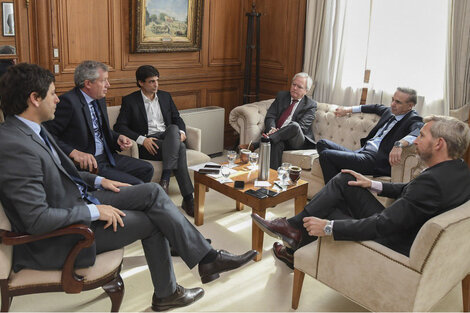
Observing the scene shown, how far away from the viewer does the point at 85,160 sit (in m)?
3.54

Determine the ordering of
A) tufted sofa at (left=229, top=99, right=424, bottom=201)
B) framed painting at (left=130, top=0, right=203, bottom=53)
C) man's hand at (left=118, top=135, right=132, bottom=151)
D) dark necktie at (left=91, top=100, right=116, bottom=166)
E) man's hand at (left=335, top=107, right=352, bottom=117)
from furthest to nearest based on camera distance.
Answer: framed painting at (left=130, top=0, right=203, bottom=53) < man's hand at (left=335, top=107, right=352, bottom=117) < tufted sofa at (left=229, top=99, right=424, bottom=201) < man's hand at (left=118, top=135, right=132, bottom=151) < dark necktie at (left=91, top=100, right=116, bottom=166)

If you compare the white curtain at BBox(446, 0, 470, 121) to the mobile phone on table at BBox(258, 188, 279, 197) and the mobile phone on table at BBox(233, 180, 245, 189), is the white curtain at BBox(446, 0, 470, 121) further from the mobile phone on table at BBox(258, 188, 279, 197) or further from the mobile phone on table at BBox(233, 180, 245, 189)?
the mobile phone on table at BBox(233, 180, 245, 189)

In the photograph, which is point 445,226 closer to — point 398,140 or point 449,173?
point 449,173

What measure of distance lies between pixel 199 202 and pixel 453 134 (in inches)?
84.6

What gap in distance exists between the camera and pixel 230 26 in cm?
595

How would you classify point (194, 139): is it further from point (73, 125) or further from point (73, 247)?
point (73, 247)

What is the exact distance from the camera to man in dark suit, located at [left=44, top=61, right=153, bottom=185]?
3.61 meters

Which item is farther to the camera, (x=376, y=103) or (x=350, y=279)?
(x=376, y=103)

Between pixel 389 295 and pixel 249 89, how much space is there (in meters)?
4.25

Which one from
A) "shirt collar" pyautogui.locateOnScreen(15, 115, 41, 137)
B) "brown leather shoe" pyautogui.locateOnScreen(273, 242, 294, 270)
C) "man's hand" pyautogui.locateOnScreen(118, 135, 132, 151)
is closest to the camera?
"shirt collar" pyautogui.locateOnScreen(15, 115, 41, 137)

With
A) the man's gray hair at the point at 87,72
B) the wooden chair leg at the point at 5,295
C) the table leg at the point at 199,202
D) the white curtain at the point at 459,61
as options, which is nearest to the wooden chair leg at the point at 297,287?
the table leg at the point at 199,202

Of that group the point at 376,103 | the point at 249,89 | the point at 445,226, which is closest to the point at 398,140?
the point at 376,103

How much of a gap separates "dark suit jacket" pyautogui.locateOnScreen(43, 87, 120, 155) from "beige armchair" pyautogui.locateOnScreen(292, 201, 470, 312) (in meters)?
2.12

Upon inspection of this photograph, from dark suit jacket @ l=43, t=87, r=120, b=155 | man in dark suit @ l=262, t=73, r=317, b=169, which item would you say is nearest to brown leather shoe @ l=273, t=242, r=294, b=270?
man in dark suit @ l=262, t=73, r=317, b=169
